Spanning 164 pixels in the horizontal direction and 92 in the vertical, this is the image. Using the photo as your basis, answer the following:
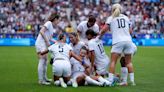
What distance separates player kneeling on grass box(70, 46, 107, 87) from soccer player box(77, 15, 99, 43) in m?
0.90

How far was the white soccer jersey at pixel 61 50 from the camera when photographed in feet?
44.0

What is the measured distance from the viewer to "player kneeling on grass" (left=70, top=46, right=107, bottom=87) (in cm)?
1335

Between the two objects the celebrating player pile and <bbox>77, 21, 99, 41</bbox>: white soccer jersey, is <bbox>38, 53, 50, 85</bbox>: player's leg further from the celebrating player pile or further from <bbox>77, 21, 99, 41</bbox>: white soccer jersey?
<bbox>77, 21, 99, 41</bbox>: white soccer jersey

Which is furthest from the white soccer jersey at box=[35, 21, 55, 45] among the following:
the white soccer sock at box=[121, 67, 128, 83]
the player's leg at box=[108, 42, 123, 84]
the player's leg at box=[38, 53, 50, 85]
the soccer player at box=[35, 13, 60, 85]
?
the white soccer sock at box=[121, 67, 128, 83]

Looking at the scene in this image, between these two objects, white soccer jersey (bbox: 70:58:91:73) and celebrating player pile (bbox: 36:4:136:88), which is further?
white soccer jersey (bbox: 70:58:91:73)

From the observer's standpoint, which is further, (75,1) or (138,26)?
(75,1)

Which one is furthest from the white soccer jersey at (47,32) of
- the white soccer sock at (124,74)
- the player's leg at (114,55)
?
the white soccer sock at (124,74)

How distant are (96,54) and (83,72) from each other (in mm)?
778

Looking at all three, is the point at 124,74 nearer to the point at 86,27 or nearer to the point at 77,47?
the point at 77,47

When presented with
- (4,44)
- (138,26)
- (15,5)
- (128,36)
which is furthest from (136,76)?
(15,5)

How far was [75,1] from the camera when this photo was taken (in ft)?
154

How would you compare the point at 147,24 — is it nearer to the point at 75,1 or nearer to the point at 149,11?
the point at 149,11

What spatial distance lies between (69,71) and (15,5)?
3322cm

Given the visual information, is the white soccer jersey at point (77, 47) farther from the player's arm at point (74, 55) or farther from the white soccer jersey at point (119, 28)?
the white soccer jersey at point (119, 28)
